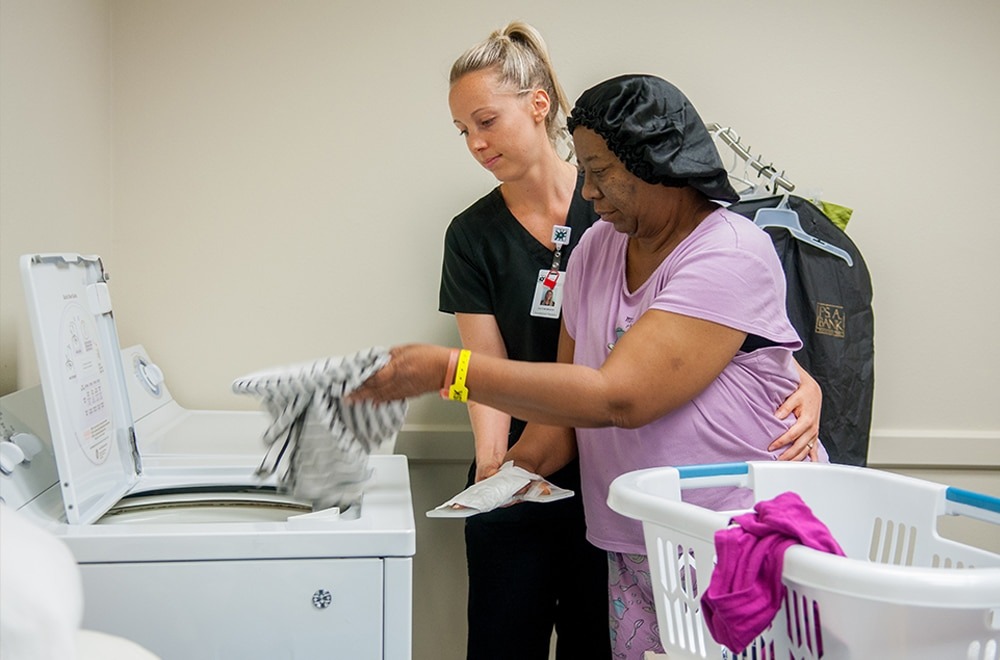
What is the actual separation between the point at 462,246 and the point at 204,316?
706 mm

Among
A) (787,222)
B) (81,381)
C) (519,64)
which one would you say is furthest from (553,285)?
(81,381)

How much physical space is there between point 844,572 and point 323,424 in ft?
2.84

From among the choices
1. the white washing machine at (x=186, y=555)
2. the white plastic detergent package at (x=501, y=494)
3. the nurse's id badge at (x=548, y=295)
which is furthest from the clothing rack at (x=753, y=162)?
the white washing machine at (x=186, y=555)

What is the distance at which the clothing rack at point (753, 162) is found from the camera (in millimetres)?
2213

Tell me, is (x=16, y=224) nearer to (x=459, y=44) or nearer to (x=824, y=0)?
(x=459, y=44)

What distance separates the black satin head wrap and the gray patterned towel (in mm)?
476

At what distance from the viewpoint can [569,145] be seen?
221cm

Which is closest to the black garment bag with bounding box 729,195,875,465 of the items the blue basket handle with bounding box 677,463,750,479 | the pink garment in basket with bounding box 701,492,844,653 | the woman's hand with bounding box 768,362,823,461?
the woman's hand with bounding box 768,362,823,461

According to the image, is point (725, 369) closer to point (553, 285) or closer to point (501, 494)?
point (501, 494)

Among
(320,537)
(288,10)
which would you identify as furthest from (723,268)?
(288,10)

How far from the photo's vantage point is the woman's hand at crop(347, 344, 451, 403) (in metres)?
1.44

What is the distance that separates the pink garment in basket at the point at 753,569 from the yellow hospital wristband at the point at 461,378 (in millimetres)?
562

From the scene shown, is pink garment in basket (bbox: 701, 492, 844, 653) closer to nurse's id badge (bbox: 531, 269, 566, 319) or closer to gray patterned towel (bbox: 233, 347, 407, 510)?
gray patterned towel (bbox: 233, 347, 407, 510)

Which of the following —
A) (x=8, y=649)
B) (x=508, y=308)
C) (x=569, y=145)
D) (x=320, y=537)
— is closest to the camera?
(x=8, y=649)
